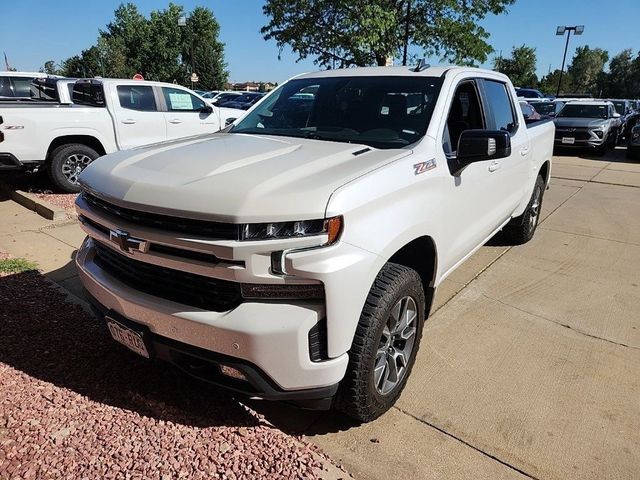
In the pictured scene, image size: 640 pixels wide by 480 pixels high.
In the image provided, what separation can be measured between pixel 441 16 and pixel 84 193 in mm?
17592

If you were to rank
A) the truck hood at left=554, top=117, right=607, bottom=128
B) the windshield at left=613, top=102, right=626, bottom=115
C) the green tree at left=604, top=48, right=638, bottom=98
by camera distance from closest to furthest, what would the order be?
the truck hood at left=554, top=117, right=607, bottom=128, the windshield at left=613, top=102, right=626, bottom=115, the green tree at left=604, top=48, right=638, bottom=98

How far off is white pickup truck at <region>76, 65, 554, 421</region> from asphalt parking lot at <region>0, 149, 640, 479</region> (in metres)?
0.27

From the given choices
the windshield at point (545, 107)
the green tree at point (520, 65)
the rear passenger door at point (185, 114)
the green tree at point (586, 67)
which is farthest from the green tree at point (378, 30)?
the green tree at point (586, 67)

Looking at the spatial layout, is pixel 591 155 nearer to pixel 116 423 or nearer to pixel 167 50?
pixel 116 423

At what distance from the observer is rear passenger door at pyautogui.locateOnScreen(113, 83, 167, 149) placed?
8.13m

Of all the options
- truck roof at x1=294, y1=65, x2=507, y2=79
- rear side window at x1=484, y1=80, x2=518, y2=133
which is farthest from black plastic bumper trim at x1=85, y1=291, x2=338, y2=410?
rear side window at x1=484, y1=80, x2=518, y2=133

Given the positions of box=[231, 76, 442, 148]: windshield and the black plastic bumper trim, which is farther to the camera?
box=[231, 76, 442, 148]: windshield

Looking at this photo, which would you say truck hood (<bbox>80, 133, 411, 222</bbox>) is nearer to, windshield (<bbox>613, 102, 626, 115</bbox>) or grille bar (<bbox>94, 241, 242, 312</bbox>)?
grille bar (<bbox>94, 241, 242, 312</bbox>)

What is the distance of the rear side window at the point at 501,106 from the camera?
4031mm

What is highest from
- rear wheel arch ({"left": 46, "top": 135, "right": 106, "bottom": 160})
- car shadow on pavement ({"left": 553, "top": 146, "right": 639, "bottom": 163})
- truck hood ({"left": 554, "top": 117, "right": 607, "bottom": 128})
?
rear wheel arch ({"left": 46, "top": 135, "right": 106, "bottom": 160})

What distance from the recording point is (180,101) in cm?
905

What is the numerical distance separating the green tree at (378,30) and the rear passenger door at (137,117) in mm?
9370

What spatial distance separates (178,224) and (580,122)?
15.4 meters

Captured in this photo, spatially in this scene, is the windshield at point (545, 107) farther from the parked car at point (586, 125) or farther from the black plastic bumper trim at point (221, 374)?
the black plastic bumper trim at point (221, 374)
